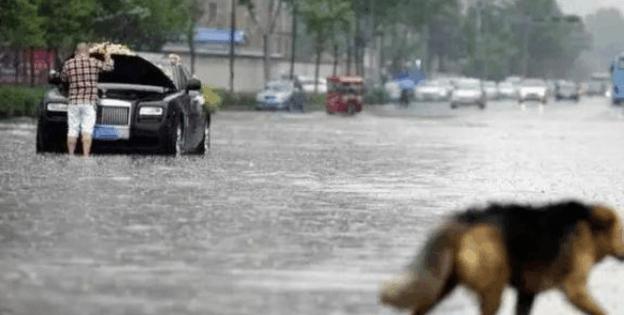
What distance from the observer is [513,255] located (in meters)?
10.0

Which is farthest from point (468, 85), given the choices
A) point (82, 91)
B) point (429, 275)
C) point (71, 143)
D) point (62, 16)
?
point (429, 275)

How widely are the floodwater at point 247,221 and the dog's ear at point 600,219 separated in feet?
5.56

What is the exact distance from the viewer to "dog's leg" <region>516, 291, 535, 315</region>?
10344 mm

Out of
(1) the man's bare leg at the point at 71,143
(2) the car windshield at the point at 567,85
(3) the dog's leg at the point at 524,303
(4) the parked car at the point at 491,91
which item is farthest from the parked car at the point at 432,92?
(3) the dog's leg at the point at 524,303

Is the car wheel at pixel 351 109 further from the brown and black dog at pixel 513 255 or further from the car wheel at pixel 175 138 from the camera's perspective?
the brown and black dog at pixel 513 255

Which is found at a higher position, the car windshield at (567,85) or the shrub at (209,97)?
the shrub at (209,97)

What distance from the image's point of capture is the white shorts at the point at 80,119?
30.9 metres

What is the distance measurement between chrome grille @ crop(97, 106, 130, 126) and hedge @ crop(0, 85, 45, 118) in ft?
89.0

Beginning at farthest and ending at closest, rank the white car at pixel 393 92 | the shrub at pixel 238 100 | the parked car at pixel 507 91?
the parked car at pixel 507 91 < the white car at pixel 393 92 < the shrub at pixel 238 100

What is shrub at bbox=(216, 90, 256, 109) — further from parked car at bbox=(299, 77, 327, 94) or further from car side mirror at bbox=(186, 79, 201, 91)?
car side mirror at bbox=(186, 79, 201, 91)

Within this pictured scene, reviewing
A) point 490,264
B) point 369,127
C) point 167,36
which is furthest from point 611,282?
point 167,36

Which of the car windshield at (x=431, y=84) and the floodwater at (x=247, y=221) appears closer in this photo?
the floodwater at (x=247, y=221)

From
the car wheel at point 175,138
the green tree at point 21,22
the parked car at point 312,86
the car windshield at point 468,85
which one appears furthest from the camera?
the parked car at point 312,86

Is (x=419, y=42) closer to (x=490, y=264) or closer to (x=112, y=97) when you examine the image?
(x=112, y=97)
